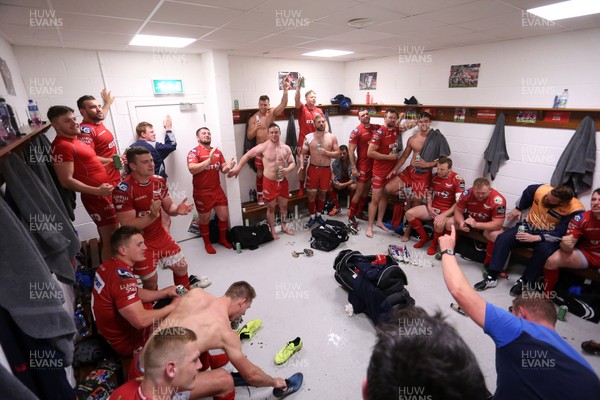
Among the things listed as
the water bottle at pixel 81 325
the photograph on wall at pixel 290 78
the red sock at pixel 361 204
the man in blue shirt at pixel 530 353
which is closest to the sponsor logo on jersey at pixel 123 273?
the water bottle at pixel 81 325

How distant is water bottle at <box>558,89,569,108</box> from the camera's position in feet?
10.9

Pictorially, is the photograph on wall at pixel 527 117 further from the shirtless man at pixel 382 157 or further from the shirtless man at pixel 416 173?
the shirtless man at pixel 382 157

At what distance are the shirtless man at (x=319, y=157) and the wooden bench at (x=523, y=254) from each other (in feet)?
6.45

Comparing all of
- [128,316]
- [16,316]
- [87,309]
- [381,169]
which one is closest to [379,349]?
[16,316]

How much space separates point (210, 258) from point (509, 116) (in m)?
4.24

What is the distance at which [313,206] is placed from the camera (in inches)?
205

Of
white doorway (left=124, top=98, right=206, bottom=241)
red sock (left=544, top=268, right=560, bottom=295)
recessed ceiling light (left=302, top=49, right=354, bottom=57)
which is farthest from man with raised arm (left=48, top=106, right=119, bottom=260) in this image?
red sock (left=544, top=268, right=560, bottom=295)

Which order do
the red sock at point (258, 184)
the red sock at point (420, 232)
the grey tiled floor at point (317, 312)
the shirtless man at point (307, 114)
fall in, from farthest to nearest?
the red sock at point (258, 184), the shirtless man at point (307, 114), the red sock at point (420, 232), the grey tiled floor at point (317, 312)

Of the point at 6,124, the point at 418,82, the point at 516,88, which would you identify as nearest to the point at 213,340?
the point at 6,124

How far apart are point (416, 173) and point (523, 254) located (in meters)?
1.59

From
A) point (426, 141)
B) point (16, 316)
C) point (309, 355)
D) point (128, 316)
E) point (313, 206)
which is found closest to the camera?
point (16, 316)

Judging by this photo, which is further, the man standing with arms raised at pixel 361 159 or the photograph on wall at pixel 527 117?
the man standing with arms raised at pixel 361 159

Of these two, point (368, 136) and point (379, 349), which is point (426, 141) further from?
point (379, 349)

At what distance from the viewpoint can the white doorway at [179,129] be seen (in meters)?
4.02
